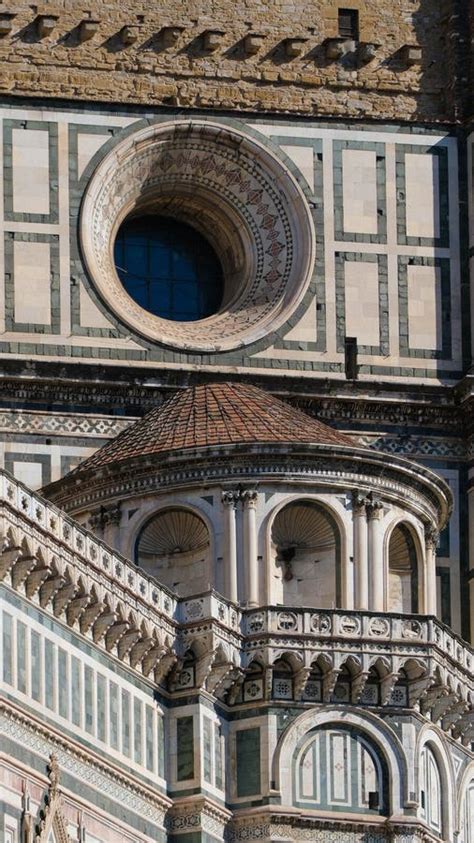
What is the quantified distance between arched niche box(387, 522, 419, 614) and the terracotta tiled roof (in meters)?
1.49

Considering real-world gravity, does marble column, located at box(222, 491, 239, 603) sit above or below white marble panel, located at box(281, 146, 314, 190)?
below

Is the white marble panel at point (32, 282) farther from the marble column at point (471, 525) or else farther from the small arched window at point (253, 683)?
the small arched window at point (253, 683)

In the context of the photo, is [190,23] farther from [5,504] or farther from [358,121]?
[5,504]

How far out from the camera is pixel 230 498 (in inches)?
2213

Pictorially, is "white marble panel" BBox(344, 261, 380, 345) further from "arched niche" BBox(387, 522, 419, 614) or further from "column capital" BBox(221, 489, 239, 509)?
"column capital" BBox(221, 489, 239, 509)

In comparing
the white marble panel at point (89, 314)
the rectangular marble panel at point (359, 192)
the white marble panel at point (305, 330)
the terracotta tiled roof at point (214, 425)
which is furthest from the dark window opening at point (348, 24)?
the terracotta tiled roof at point (214, 425)

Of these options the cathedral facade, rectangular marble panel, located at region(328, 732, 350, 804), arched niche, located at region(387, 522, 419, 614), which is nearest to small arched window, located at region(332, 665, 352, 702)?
the cathedral facade

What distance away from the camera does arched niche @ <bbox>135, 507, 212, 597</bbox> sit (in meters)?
56.4

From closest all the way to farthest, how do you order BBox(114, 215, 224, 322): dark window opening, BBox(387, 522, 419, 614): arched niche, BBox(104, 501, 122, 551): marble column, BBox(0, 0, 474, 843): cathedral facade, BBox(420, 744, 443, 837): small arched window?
1. BBox(0, 0, 474, 843): cathedral facade
2. BBox(420, 744, 443, 837): small arched window
3. BBox(104, 501, 122, 551): marble column
4. BBox(387, 522, 419, 614): arched niche
5. BBox(114, 215, 224, 322): dark window opening

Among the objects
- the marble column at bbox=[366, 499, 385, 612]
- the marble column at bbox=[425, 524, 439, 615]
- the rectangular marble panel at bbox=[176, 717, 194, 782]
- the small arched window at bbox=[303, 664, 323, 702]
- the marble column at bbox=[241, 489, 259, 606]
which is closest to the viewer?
the rectangular marble panel at bbox=[176, 717, 194, 782]

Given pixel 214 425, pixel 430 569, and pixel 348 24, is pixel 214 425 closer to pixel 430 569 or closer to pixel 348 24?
pixel 430 569

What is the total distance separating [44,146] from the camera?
6219 cm

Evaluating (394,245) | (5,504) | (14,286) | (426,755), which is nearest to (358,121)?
(394,245)

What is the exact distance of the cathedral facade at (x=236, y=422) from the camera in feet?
171
